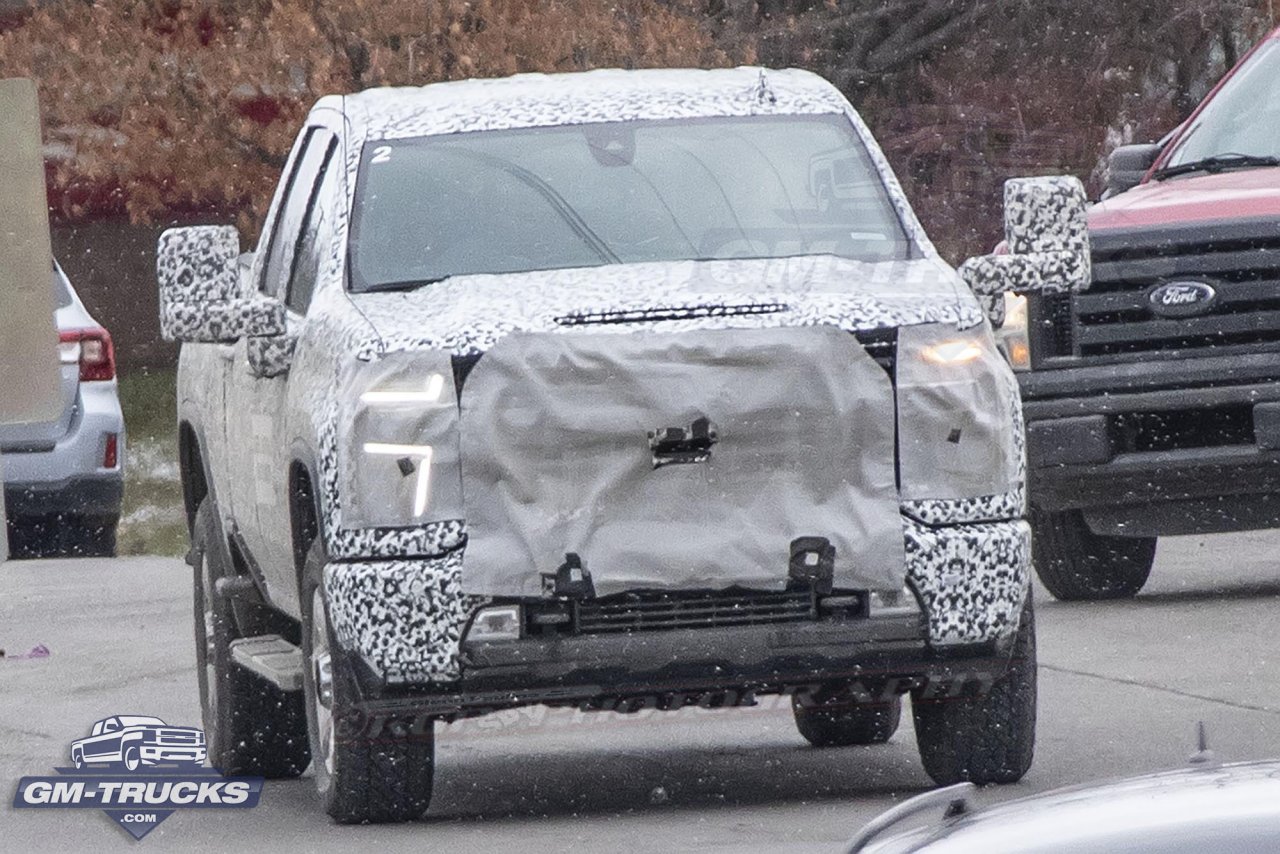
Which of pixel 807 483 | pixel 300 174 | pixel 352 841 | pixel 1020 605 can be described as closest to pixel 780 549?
pixel 807 483

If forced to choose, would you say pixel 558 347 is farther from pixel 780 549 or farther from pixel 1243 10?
pixel 1243 10

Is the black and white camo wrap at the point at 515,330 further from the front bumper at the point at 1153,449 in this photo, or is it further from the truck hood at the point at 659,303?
the front bumper at the point at 1153,449

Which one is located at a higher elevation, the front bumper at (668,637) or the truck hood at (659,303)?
the truck hood at (659,303)

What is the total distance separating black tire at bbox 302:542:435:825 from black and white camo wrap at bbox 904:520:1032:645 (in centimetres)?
125

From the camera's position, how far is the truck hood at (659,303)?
729 cm

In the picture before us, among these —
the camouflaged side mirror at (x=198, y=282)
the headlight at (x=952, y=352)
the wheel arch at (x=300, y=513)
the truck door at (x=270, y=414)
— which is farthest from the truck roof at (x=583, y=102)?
the headlight at (x=952, y=352)

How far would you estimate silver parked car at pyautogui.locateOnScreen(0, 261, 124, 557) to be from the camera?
1550 cm

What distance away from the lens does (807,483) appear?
7301 mm

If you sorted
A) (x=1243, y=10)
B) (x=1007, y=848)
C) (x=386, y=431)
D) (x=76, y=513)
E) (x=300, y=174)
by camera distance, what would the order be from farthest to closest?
(x=1243, y=10) < (x=76, y=513) < (x=300, y=174) < (x=386, y=431) < (x=1007, y=848)

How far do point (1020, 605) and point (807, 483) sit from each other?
61 centimetres

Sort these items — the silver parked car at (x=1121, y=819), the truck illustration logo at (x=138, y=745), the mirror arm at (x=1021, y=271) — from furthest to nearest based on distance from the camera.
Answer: the truck illustration logo at (x=138, y=745)
the mirror arm at (x=1021, y=271)
the silver parked car at (x=1121, y=819)

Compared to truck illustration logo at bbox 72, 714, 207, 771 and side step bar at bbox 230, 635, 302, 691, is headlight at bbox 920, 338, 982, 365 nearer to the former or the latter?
side step bar at bbox 230, 635, 302, 691

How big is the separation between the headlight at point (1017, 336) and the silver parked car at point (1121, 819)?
8028 mm

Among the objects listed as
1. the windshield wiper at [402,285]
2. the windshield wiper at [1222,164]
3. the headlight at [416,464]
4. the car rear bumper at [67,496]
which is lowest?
the car rear bumper at [67,496]
